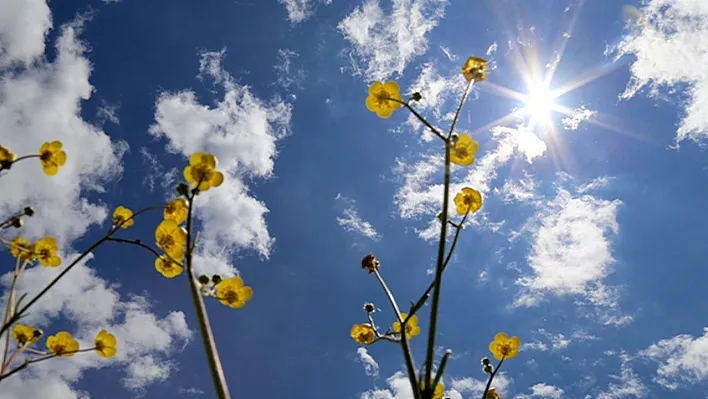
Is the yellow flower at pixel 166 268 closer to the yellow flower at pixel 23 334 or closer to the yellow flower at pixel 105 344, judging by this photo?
the yellow flower at pixel 105 344

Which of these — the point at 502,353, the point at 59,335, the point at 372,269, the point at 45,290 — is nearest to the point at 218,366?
the point at 45,290

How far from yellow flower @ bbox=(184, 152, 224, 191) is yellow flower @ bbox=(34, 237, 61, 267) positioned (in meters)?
1.39

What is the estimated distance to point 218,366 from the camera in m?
1.63

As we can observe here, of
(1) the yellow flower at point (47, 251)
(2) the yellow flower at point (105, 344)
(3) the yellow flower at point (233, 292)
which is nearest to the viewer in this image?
(3) the yellow flower at point (233, 292)

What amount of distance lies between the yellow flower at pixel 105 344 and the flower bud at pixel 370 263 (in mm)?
1565

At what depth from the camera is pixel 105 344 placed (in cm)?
300

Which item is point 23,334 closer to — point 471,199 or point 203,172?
point 203,172

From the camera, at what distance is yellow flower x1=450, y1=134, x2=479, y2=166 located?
281 centimetres

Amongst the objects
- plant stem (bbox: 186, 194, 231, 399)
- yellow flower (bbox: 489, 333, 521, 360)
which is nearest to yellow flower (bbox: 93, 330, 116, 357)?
plant stem (bbox: 186, 194, 231, 399)

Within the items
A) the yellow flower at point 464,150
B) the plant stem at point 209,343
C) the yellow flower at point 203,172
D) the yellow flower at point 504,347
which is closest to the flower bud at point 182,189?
the yellow flower at point 203,172

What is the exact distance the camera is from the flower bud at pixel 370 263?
10.5 ft

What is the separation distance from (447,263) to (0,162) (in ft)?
8.12

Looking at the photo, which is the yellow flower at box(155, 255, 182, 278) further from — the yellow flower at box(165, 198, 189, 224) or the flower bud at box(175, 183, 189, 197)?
the flower bud at box(175, 183, 189, 197)

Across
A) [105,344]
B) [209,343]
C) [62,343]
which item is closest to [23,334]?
[62,343]
